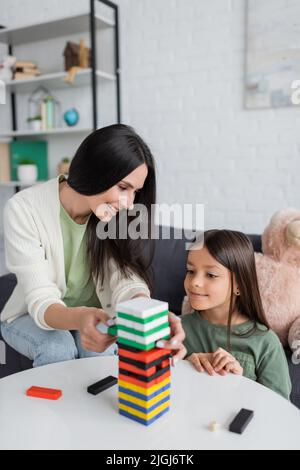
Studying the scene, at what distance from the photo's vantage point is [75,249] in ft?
4.55

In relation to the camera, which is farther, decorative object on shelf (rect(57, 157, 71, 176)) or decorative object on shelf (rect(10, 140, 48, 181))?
decorative object on shelf (rect(10, 140, 48, 181))

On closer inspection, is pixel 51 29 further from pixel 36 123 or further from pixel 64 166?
pixel 64 166

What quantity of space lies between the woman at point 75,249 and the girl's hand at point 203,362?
0.24 meters

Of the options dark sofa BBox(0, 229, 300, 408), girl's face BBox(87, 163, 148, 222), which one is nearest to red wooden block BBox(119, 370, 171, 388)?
girl's face BBox(87, 163, 148, 222)

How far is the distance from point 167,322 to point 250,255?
22.9 inches

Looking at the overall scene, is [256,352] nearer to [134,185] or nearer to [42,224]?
[134,185]

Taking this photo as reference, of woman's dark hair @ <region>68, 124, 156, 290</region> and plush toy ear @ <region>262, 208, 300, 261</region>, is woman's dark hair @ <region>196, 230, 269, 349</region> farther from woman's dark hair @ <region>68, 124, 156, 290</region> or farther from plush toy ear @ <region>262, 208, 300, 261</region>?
plush toy ear @ <region>262, 208, 300, 261</region>

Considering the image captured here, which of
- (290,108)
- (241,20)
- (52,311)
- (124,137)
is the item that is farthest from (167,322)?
(241,20)

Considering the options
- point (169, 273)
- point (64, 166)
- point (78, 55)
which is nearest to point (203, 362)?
point (169, 273)

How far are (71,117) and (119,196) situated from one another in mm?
1767

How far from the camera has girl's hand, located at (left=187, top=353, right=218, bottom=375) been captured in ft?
3.32

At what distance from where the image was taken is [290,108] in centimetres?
220

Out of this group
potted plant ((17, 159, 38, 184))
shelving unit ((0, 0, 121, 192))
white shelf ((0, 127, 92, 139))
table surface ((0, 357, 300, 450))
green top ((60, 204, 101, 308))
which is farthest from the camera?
potted plant ((17, 159, 38, 184))

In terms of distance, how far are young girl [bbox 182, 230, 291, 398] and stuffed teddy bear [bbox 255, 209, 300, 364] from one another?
29 centimetres
